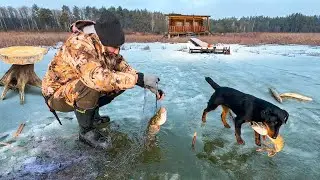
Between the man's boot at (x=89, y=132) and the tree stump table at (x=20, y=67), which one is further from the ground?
the tree stump table at (x=20, y=67)

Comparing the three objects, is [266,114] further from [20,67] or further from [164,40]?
[164,40]

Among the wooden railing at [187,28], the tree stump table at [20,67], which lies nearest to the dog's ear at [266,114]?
the tree stump table at [20,67]

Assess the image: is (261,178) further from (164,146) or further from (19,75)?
(19,75)

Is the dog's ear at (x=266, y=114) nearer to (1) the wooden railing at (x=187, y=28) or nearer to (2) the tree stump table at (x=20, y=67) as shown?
A: (2) the tree stump table at (x=20, y=67)

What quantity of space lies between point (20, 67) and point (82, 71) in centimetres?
361

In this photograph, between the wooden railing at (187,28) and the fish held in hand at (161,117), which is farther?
the wooden railing at (187,28)

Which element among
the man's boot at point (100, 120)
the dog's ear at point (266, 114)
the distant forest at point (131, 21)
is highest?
the distant forest at point (131, 21)

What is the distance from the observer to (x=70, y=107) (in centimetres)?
365

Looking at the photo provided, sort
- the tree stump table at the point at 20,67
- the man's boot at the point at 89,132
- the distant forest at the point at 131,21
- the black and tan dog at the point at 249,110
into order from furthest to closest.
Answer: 1. the distant forest at the point at 131,21
2. the tree stump table at the point at 20,67
3. the man's boot at the point at 89,132
4. the black and tan dog at the point at 249,110

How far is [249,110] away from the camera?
357cm

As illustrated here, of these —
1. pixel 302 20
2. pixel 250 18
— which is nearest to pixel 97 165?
pixel 302 20

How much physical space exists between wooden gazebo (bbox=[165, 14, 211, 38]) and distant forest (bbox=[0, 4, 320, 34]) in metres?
14.8

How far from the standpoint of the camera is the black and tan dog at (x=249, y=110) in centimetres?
326

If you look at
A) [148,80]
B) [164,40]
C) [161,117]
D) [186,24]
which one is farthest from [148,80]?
[186,24]
